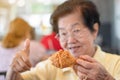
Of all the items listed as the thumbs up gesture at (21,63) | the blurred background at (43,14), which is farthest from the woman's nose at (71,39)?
the blurred background at (43,14)

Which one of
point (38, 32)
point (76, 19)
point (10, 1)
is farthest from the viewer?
point (10, 1)

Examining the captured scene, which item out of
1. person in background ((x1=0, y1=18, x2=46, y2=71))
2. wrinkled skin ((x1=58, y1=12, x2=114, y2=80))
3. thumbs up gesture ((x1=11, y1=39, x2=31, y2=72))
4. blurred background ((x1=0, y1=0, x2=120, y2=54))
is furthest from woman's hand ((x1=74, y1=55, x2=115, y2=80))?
blurred background ((x1=0, y1=0, x2=120, y2=54))

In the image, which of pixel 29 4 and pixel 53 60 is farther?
pixel 29 4

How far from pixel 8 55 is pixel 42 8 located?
13.4ft

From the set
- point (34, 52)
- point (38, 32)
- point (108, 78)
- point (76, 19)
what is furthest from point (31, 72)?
point (38, 32)

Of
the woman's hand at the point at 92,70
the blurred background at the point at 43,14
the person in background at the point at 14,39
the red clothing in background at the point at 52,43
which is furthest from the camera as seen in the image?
the blurred background at the point at 43,14

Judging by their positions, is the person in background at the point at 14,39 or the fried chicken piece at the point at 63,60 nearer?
the fried chicken piece at the point at 63,60

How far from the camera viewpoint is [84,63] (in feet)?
4.47

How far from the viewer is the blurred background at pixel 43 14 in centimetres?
670

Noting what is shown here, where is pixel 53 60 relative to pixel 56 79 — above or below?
above

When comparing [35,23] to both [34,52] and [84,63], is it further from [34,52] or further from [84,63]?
[84,63]

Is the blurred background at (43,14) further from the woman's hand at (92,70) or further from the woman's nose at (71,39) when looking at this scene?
the woman's hand at (92,70)

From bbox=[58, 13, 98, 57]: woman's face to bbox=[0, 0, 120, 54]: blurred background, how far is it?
4.92m

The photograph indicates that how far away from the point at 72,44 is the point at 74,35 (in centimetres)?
6
